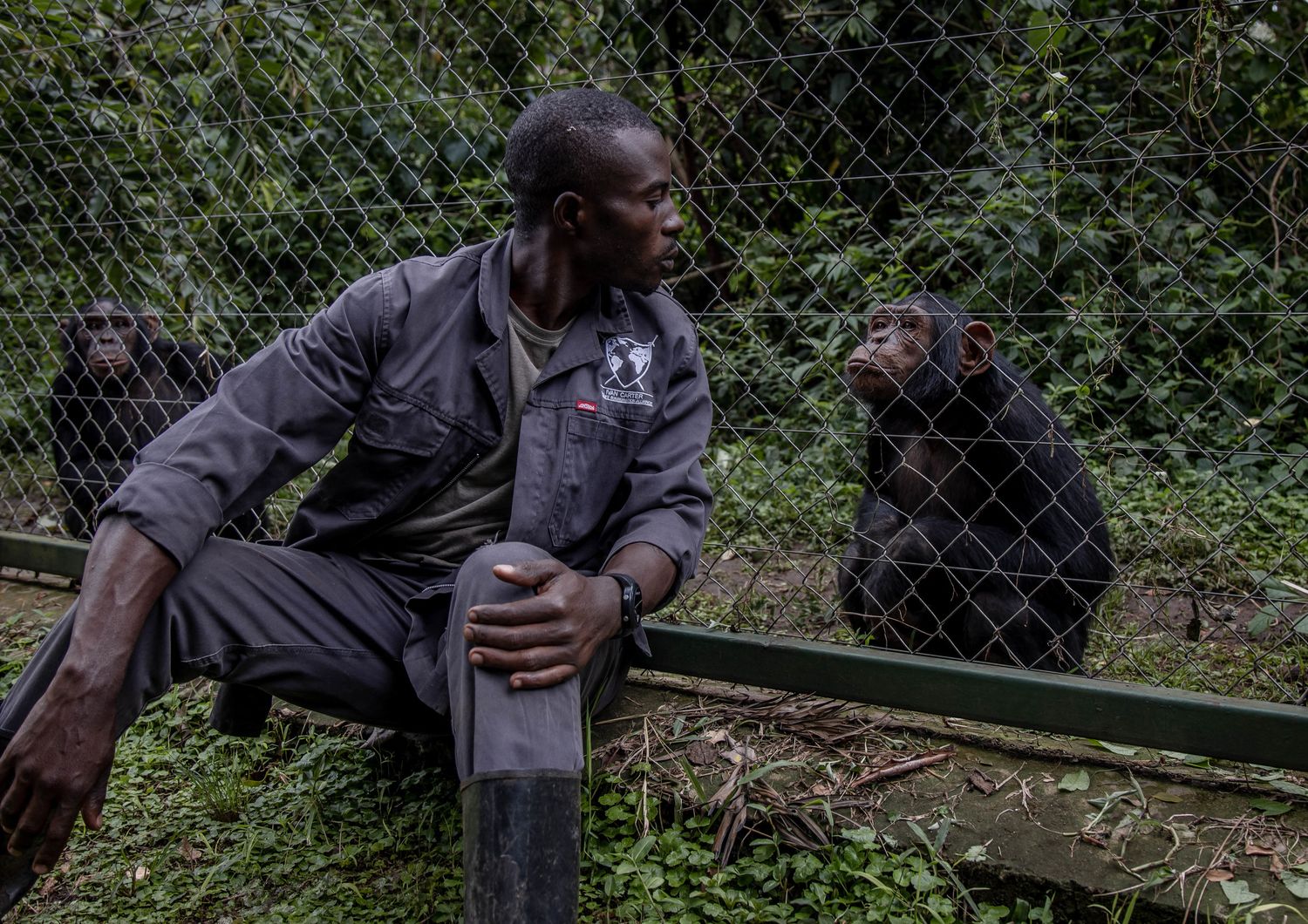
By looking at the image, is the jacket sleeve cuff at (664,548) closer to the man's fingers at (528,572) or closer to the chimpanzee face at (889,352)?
the man's fingers at (528,572)

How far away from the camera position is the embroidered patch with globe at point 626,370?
248 cm

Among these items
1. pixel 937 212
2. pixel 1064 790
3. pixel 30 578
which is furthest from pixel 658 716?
pixel 937 212

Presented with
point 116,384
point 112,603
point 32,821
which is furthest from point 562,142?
point 116,384

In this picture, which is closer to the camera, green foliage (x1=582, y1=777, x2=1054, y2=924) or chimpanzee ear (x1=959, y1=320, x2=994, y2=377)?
green foliage (x1=582, y1=777, x2=1054, y2=924)

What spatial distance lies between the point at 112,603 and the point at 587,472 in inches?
37.4

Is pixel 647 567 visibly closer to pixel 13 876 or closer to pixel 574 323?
pixel 574 323

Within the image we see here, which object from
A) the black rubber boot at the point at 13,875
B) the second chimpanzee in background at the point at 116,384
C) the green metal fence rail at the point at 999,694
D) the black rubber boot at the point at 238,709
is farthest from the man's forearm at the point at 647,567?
the second chimpanzee in background at the point at 116,384

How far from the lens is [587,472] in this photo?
8.03ft

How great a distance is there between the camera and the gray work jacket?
2326mm

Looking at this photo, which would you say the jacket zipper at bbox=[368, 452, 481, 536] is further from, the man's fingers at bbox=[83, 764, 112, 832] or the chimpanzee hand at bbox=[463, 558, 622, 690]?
the man's fingers at bbox=[83, 764, 112, 832]

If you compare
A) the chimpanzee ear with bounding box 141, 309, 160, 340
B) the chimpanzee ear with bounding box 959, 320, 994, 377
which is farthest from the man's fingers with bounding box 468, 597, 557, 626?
the chimpanzee ear with bounding box 141, 309, 160, 340

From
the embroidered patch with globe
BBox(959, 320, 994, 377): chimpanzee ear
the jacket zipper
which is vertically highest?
BBox(959, 320, 994, 377): chimpanzee ear

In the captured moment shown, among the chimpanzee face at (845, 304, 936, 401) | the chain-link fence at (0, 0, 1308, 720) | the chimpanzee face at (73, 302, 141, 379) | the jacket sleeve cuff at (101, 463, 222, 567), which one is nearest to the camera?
the jacket sleeve cuff at (101, 463, 222, 567)

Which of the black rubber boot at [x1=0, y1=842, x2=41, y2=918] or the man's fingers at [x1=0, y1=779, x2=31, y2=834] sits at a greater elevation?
the man's fingers at [x1=0, y1=779, x2=31, y2=834]
